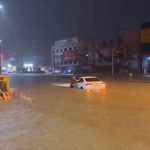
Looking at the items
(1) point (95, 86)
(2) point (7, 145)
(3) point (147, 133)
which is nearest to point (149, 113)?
(3) point (147, 133)

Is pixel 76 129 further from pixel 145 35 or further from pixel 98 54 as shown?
pixel 98 54

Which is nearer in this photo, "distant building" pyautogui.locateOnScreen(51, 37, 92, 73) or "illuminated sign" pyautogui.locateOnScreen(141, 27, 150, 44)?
"illuminated sign" pyautogui.locateOnScreen(141, 27, 150, 44)

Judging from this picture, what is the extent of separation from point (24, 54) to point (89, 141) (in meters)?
164

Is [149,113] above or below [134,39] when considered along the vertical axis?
below

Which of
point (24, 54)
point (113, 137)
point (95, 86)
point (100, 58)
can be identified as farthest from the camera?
point (24, 54)

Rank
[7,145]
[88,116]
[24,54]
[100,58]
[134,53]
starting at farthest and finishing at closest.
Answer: [24,54] → [100,58] → [134,53] → [88,116] → [7,145]

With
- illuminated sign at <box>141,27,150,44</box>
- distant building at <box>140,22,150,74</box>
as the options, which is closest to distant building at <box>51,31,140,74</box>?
distant building at <box>140,22,150,74</box>

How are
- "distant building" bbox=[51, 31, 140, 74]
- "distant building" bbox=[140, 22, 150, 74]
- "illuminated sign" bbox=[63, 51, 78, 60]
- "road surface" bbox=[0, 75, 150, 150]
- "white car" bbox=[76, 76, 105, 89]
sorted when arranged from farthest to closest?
"illuminated sign" bbox=[63, 51, 78, 60]
"distant building" bbox=[51, 31, 140, 74]
"distant building" bbox=[140, 22, 150, 74]
"white car" bbox=[76, 76, 105, 89]
"road surface" bbox=[0, 75, 150, 150]

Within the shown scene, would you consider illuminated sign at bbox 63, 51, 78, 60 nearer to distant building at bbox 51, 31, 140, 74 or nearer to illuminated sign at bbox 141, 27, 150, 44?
distant building at bbox 51, 31, 140, 74

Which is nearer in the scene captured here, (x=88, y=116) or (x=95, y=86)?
(x=88, y=116)

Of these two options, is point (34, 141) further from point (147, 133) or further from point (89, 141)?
point (147, 133)

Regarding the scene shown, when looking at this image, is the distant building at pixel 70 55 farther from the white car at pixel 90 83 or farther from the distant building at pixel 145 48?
the white car at pixel 90 83

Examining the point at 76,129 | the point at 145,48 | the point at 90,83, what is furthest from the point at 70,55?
the point at 76,129

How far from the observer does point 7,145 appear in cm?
1050
